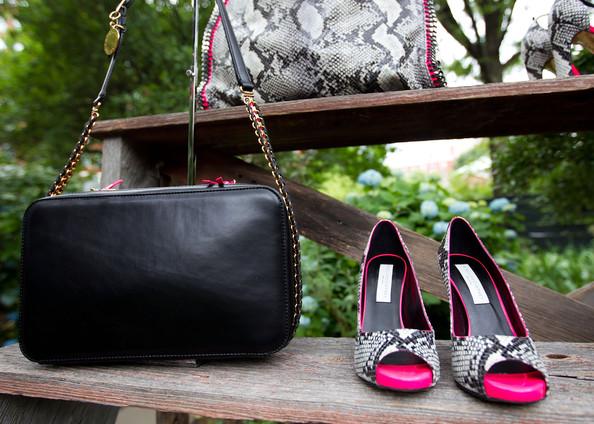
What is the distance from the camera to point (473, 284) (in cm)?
75

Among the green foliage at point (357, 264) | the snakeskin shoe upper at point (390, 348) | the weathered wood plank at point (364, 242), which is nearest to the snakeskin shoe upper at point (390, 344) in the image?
the snakeskin shoe upper at point (390, 348)

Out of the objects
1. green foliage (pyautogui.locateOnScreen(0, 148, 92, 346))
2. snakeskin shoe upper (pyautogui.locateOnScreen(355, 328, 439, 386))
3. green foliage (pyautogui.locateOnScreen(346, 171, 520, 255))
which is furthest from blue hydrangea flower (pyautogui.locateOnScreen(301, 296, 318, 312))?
green foliage (pyautogui.locateOnScreen(0, 148, 92, 346))

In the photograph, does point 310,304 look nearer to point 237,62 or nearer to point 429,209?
point 429,209

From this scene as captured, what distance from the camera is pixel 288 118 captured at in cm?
78

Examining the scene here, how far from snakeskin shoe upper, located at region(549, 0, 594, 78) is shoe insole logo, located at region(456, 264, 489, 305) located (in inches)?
16.4

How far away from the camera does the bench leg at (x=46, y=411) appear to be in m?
0.65

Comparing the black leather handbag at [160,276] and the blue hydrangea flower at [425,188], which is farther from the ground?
the blue hydrangea flower at [425,188]

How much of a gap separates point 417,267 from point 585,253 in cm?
274

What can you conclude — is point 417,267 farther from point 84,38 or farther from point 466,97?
point 84,38

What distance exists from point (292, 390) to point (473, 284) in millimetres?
402

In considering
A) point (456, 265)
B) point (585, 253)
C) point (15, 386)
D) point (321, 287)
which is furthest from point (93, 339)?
point (585, 253)

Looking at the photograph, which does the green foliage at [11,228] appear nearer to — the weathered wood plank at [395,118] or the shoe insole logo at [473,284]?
the weathered wood plank at [395,118]

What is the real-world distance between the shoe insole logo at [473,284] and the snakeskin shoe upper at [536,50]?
44cm

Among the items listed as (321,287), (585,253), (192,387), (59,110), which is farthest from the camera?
(59,110)
